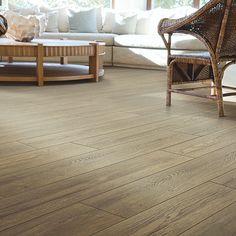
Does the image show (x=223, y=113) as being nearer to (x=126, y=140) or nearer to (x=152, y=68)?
(x=126, y=140)

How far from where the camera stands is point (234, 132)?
2.57 m

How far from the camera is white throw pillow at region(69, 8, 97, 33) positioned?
6.85 m

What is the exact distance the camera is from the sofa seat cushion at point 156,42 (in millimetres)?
5603

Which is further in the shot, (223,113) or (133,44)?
(133,44)

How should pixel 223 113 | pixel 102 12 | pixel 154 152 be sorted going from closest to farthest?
pixel 154 152
pixel 223 113
pixel 102 12

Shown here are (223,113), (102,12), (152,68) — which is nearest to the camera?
(223,113)

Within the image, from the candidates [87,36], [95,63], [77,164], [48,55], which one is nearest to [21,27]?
[48,55]

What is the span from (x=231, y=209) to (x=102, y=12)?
19.6ft

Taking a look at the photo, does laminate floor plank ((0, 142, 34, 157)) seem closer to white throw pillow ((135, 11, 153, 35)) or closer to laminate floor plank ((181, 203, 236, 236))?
laminate floor plank ((181, 203, 236, 236))

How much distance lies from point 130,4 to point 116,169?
6493 millimetres

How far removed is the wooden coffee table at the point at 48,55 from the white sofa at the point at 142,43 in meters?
1.21

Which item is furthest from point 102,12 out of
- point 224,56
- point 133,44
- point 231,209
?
point 231,209

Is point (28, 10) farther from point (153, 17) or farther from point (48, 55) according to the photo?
point (48, 55)

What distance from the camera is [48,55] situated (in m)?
4.22
